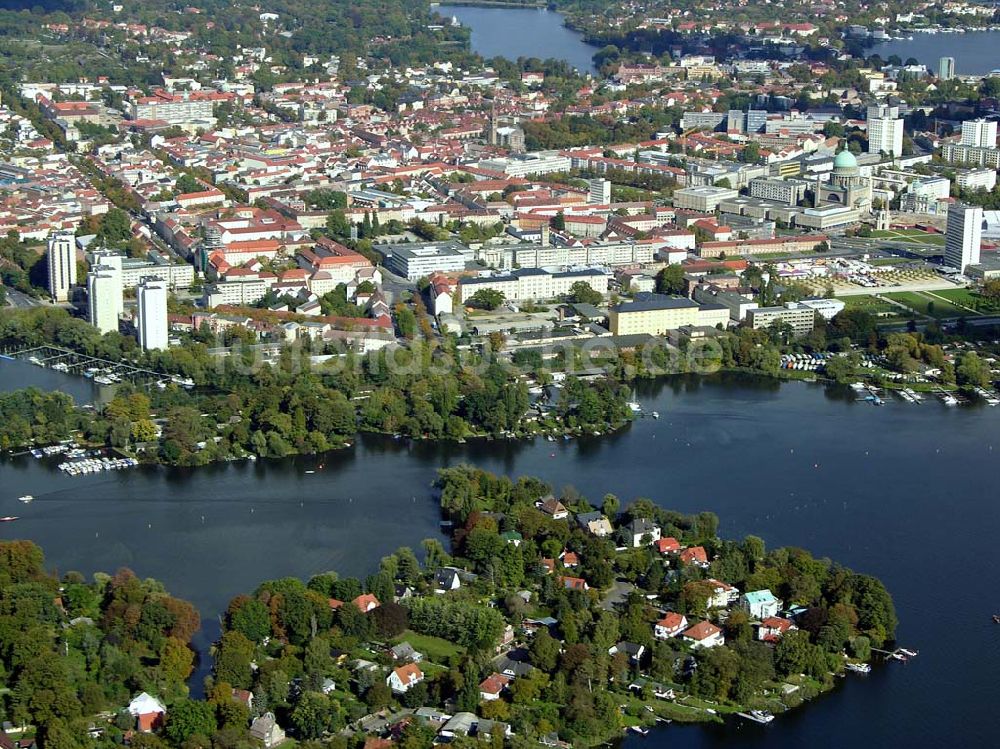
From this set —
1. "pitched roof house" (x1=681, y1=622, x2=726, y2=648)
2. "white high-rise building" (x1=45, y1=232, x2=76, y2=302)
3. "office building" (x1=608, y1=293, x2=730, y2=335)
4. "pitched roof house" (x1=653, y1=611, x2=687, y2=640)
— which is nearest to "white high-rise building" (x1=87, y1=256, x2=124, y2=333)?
"white high-rise building" (x1=45, y1=232, x2=76, y2=302)

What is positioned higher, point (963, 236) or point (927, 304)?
point (963, 236)

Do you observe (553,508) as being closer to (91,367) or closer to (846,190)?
(91,367)

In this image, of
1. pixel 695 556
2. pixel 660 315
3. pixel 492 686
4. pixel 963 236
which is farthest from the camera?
pixel 963 236

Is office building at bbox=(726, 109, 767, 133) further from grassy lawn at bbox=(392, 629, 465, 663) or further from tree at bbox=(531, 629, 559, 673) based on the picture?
tree at bbox=(531, 629, 559, 673)

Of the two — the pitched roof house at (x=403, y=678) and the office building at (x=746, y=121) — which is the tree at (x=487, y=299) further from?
the office building at (x=746, y=121)

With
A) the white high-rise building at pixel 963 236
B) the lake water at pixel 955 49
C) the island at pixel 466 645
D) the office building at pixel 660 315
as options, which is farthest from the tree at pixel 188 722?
the lake water at pixel 955 49

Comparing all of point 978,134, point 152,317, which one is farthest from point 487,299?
point 978,134
